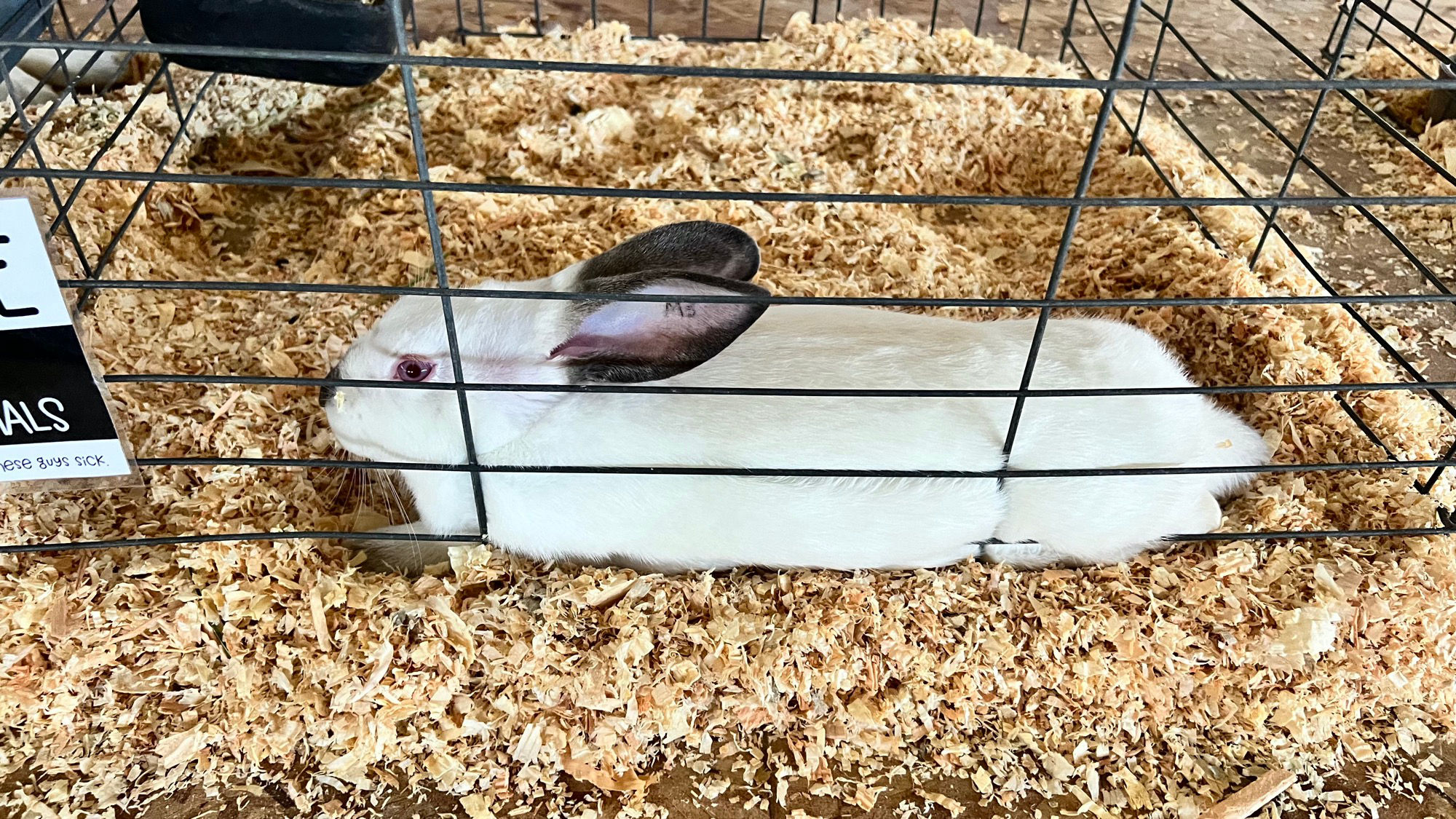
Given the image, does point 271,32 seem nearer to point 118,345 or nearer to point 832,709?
point 118,345

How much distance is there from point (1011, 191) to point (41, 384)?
3.07 m

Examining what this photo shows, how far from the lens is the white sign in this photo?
1566mm

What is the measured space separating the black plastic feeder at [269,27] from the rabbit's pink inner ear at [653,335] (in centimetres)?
176

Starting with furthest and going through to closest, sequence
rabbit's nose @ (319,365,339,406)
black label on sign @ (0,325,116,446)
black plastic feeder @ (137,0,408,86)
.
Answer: black plastic feeder @ (137,0,408,86) → rabbit's nose @ (319,365,339,406) → black label on sign @ (0,325,116,446)

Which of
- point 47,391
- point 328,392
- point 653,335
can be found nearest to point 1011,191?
point 653,335

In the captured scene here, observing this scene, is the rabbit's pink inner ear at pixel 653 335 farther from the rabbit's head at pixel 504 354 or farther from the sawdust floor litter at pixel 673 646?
the sawdust floor litter at pixel 673 646

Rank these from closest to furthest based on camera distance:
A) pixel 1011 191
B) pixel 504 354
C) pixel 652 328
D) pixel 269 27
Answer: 1. pixel 652 328
2. pixel 504 354
3. pixel 269 27
4. pixel 1011 191

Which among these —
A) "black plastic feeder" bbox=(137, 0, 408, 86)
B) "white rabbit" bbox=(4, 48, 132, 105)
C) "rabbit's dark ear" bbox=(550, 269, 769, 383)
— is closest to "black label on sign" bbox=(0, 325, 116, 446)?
"rabbit's dark ear" bbox=(550, 269, 769, 383)

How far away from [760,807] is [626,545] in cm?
59

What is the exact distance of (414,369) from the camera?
2.01m

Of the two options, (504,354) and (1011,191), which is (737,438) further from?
(1011,191)

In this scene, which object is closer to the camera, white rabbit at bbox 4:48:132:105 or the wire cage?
the wire cage

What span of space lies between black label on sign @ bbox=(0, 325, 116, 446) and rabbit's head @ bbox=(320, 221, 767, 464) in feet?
1.41

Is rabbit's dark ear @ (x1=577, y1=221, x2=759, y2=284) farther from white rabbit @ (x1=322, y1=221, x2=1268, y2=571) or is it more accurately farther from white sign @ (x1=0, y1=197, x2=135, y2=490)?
white sign @ (x1=0, y1=197, x2=135, y2=490)
